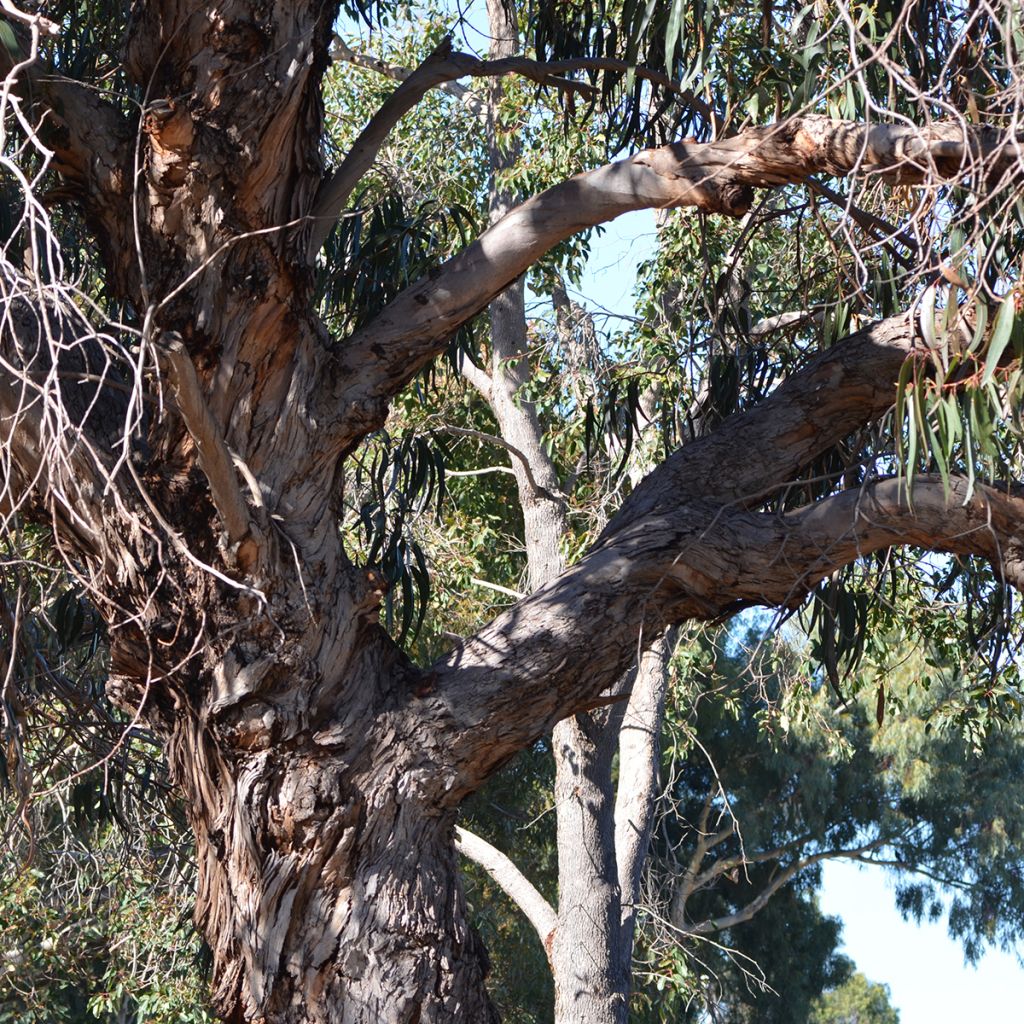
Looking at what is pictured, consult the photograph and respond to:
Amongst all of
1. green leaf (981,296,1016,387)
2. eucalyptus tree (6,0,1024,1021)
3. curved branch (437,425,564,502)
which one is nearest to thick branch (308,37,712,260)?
eucalyptus tree (6,0,1024,1021)

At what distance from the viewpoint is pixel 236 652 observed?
2977mm

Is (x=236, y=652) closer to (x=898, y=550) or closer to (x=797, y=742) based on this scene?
(x=898, y=550)

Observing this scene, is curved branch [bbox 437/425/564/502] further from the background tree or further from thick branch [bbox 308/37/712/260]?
the background tree

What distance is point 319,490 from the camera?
3.20m

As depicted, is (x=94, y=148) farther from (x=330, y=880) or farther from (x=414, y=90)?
(x=330, y=880)

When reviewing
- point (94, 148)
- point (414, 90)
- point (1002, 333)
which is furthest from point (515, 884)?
point (1002, 333)

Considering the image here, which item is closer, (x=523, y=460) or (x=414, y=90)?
(x=414, y=90)

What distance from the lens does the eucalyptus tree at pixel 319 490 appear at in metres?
→ 2.88

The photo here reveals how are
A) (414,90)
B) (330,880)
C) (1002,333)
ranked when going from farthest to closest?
(414,90), (330,880), (1002,333)

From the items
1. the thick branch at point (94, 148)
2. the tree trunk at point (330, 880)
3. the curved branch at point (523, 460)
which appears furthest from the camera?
the curved branch at point (523, 460)

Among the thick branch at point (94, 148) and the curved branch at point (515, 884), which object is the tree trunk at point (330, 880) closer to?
the thick branch at point (94, 148)

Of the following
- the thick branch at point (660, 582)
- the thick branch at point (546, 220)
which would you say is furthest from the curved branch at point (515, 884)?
the thick branch at point (546, 220)

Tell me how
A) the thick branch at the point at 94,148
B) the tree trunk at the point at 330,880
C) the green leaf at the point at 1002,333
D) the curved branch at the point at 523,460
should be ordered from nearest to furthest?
the green leaf at the point at 1002,333
the tree trunk at the point at 330,880
the thick branch at the point at 94,148
the curved branch at the point at 523,460

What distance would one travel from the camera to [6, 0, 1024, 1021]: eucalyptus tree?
288 cm
